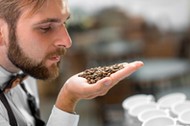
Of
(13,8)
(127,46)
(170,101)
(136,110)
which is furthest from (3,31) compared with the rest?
(127,46)

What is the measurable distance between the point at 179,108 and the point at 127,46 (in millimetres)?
2885

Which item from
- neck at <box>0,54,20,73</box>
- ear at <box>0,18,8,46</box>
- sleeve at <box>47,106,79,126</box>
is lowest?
sleeve at <box>47,106,79,126</box>

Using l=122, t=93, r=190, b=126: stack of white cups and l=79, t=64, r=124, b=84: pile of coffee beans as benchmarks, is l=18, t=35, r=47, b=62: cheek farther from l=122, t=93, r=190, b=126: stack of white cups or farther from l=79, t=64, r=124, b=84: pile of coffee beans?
l=122, t=93, r=190, b=126: stack of white cups

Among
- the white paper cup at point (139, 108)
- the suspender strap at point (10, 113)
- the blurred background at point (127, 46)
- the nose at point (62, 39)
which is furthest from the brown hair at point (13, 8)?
the blurred background at point (127, 46)

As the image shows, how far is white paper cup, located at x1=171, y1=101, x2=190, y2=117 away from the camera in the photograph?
3.89 ft

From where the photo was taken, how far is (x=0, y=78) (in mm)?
1258

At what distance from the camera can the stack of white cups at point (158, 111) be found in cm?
112

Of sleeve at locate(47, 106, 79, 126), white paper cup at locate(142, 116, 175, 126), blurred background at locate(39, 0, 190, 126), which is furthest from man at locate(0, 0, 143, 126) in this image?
blurred background at locate(39, 0, 190, 126)

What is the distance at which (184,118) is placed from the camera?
1107mm

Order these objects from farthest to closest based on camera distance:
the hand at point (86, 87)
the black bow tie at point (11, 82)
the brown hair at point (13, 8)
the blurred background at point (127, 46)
Answer: the blurred background at point (127, 46) → the black bow tie at point (11, 82) → the brown hair at point (13, 8) → the hand at point (86, 87)

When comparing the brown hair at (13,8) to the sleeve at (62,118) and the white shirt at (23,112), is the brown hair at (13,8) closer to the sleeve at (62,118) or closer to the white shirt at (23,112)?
the white shirt at (23,112)

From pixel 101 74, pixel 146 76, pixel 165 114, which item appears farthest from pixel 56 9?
pixel 146 76

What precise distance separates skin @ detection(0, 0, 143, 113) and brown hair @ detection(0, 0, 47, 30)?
0.01m

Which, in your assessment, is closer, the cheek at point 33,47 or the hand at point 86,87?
the hand at point 86,87
